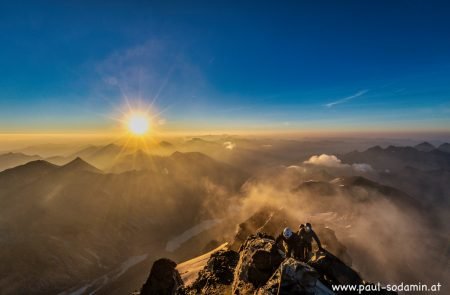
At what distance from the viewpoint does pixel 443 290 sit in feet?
393

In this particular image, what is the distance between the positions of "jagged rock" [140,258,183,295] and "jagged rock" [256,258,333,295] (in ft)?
67.6

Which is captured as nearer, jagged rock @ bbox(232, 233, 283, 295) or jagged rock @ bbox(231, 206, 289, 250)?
jagged rock @ bbox(232, 233, 283, 295)

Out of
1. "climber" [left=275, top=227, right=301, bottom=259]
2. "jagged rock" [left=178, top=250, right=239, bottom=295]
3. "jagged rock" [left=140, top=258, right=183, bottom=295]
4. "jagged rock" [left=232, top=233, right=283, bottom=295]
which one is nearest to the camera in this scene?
"jagged rock" [left=232, top=233, right=283, bottom=295]

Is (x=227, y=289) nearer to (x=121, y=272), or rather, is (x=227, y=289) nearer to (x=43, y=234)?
(x=121, y=272)

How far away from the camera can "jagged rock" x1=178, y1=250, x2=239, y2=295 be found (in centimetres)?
2870

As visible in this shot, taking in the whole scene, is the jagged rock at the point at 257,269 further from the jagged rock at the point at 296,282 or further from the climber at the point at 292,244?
the jagged rock at the point at 296,282

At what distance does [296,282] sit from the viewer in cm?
1764

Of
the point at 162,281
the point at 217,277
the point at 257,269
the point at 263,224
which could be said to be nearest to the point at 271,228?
the point at 263,224

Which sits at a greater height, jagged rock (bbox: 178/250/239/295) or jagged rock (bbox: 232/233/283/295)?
jagged rock (bbox: 232/233/283/295)

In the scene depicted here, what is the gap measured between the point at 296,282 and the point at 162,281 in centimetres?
2410

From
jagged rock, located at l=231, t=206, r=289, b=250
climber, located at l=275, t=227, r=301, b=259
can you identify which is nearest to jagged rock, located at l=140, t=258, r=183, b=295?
climber, located at l=275, t=227, r=301, b=259

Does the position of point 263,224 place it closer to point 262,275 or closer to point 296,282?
point 262,275

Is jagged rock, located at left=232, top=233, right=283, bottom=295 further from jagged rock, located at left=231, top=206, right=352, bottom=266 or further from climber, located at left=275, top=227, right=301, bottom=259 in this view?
jagged rock, located at left=231, top=206, right=352, bottom=266

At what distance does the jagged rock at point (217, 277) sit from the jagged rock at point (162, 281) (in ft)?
9.96
